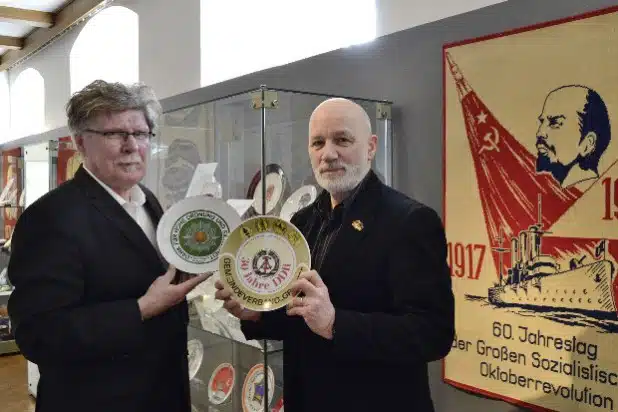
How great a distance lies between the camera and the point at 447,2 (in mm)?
2254

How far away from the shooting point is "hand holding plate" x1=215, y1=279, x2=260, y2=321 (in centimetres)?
154

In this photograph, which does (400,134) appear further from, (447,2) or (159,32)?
(159,32)

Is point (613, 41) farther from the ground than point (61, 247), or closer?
farther from the ground

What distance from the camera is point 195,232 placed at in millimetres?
1679

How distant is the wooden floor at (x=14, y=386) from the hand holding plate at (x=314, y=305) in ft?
12.1

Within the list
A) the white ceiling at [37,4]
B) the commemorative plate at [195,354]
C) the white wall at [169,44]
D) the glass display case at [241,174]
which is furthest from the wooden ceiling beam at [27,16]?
the commemorative plate at [195,354]

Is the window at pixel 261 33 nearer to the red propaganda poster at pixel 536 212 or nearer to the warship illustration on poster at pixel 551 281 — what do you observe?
the red propaganda poster at pixel 536 212

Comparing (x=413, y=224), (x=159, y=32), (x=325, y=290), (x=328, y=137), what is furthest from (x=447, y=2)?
(x=159, y=32)

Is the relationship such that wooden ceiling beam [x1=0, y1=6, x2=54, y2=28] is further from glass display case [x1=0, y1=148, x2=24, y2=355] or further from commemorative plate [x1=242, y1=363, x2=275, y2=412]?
commemorative plate [x1=242, y1=363, x2=275, y2=412]

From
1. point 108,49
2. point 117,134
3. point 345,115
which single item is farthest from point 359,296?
point 108,49

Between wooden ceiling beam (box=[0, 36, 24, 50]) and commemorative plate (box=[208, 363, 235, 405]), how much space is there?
6.30 meters

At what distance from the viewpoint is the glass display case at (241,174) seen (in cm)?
221

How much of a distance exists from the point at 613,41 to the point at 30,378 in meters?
4.58

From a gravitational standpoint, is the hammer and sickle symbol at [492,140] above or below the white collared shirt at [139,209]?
above
